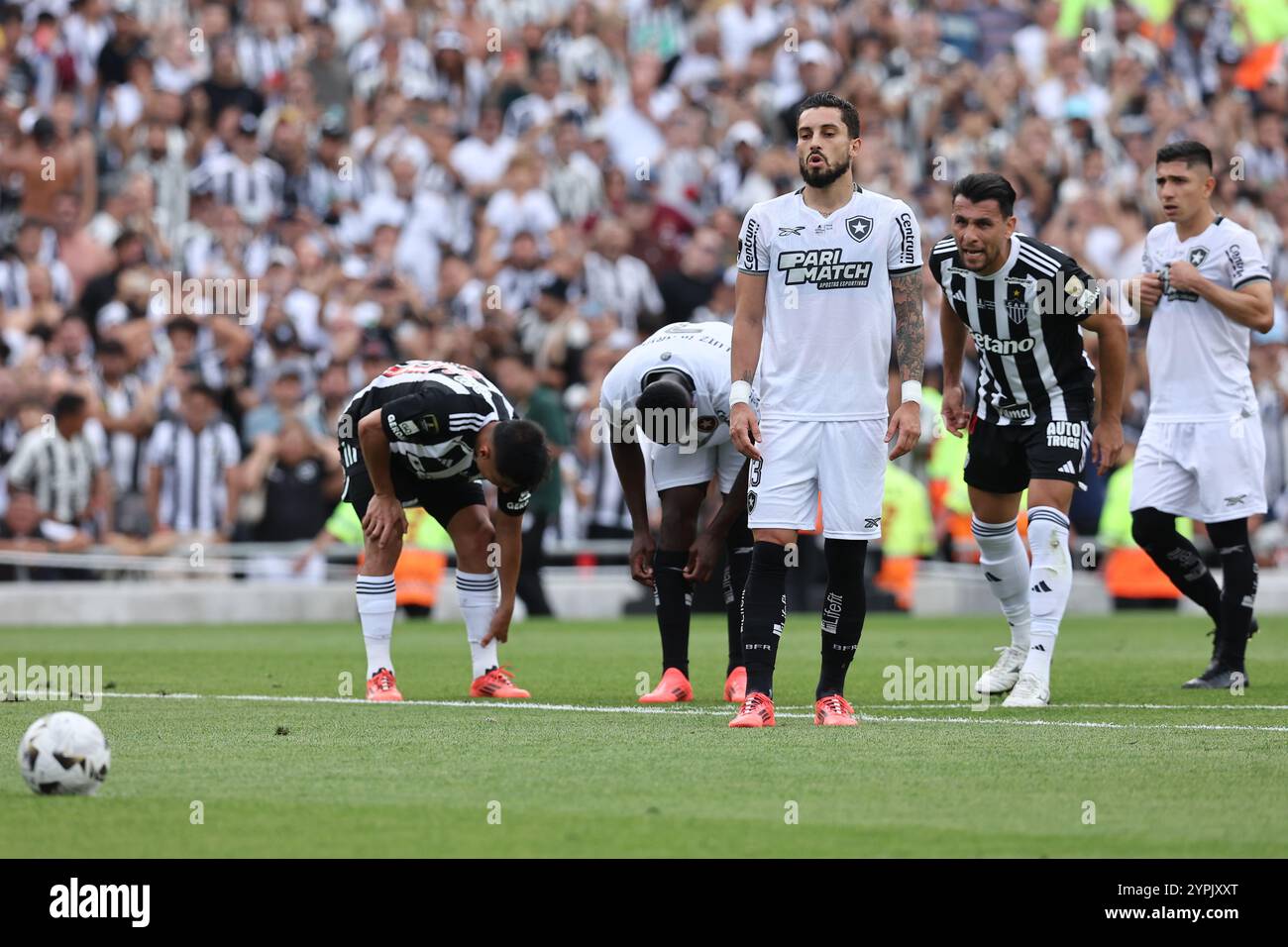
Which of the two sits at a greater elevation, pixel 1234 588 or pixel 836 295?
pixel 836 295

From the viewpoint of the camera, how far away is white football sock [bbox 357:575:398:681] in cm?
1053

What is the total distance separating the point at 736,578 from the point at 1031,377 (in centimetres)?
175

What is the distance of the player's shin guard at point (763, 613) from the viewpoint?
8.68 meters

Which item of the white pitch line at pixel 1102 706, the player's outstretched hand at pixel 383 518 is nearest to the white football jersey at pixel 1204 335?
the white pitch line at pixel 1102 706

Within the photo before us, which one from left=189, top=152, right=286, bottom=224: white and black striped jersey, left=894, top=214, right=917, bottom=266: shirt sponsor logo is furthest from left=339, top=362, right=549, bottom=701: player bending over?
left=189, top=152, right=286, bottom=224: white and black striped jersey

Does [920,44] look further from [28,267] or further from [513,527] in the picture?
[513,527]

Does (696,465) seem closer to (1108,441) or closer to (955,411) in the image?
(955,411)

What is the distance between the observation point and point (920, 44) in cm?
2430

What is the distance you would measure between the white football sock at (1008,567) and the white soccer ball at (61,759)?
16.7 feet

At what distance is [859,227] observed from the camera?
870 cm

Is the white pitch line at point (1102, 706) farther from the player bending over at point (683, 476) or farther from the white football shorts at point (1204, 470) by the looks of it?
the white football shorts at point (1204, 470)

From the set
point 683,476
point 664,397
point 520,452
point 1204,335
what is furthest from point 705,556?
point 1204,335
